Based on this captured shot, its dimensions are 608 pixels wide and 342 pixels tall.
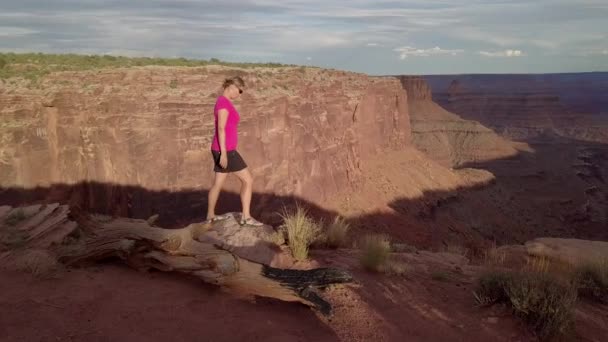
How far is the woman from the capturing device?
6973 mm

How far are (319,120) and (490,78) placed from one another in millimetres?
150762

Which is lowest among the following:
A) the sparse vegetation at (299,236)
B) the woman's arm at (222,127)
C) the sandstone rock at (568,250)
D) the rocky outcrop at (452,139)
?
the rocky outcrop at (452,139)

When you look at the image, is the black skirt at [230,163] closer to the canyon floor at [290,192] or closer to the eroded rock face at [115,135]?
the canyon floor at [290,192]

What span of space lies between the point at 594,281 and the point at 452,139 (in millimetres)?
60192

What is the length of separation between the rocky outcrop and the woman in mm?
53321

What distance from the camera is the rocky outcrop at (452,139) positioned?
197 feet

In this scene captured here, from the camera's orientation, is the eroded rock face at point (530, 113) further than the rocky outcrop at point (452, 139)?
Yes

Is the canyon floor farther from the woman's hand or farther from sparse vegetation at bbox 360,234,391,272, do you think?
the woman's hand

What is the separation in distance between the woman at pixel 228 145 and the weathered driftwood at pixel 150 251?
133 centimetres

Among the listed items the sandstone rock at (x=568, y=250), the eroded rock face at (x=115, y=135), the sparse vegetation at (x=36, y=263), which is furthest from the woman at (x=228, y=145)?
the eroded rock face at (x=115, y=135)

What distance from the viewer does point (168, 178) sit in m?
20.3

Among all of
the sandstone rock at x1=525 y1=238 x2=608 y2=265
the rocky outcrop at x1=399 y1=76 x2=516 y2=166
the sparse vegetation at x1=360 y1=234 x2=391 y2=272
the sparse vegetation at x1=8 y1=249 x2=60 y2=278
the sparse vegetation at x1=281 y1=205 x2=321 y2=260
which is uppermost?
the sparse vegetation at x1=8 y1=249 x2=60 y2=278

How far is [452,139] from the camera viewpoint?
2562 inches

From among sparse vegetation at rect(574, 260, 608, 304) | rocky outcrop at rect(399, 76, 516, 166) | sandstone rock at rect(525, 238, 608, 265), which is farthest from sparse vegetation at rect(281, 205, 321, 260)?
rocky outcrop at rect(399, 76, 516, 166)
